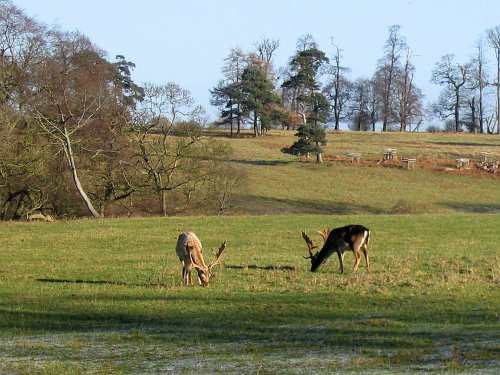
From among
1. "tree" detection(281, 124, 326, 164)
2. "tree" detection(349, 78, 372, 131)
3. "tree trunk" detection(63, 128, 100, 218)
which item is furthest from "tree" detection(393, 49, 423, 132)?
"tree trunk" detection(63, 128, 100, 218)

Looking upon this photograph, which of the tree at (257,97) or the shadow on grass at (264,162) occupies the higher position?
the tree at (257,97)

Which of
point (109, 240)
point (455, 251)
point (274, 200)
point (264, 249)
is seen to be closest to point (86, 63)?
point (274, 200)

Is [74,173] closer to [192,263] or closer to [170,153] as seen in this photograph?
[170,153]

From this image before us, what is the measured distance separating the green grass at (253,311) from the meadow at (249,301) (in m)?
0.04

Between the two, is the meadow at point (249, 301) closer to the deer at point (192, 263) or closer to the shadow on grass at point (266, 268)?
the shadow on grass at point (266, 268)

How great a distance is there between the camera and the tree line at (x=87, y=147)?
44438mm

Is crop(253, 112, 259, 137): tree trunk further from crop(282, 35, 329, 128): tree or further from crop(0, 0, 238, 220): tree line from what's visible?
crop(0, 0, 238, 220): tree line

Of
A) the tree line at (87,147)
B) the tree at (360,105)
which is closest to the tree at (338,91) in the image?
the tree at (360,105)

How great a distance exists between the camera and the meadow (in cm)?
1077

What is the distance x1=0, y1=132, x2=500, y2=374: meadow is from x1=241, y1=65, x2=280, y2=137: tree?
56.9 metres

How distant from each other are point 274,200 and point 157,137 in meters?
14.4

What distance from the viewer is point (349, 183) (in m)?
68.7

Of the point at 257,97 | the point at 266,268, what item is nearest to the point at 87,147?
the point at 266,268

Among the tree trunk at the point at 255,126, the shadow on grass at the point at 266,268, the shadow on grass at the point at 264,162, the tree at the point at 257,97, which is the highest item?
the tree at the point at 257,97
